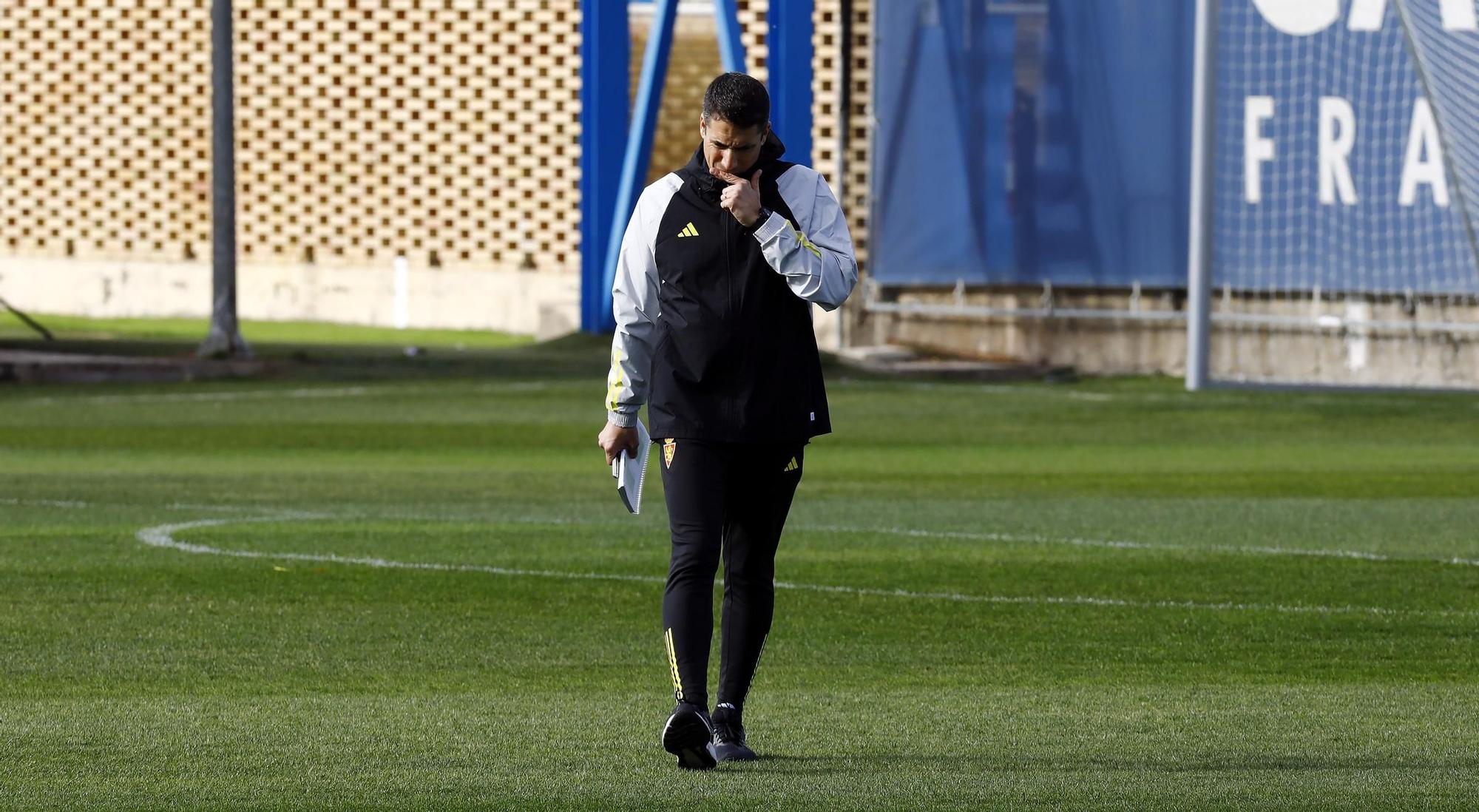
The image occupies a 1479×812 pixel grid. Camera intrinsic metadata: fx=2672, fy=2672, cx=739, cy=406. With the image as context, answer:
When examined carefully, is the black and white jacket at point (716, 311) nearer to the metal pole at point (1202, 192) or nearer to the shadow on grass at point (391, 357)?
the metal pole at point (1202, 192)

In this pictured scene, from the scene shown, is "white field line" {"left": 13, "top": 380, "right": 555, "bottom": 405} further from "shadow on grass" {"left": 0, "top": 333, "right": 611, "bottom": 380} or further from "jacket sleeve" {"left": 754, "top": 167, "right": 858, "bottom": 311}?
"jacket sleeve" {"left": 754, "top": 167, "right": 858, "bottom": 311}

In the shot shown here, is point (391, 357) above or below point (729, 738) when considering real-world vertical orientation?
below

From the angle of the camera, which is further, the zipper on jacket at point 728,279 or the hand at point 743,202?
the zipper on jacket at point 728,279

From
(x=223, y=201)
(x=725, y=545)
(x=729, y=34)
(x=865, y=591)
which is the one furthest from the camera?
(x=729, y=34)

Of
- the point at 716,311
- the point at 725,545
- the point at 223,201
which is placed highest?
the point at 223,201

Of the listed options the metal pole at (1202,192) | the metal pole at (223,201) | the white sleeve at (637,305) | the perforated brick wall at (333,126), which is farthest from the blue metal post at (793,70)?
the white sleeve at (637,305)

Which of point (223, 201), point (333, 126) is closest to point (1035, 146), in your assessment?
point (223, 201)

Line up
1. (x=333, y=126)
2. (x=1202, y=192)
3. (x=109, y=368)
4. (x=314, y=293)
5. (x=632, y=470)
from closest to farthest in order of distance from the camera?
(x=632, y=470) → (x=1202, y=192) → (x=109, y=368) → (x=333, y=126) → (x=314, y=293)

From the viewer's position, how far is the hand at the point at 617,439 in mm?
6617

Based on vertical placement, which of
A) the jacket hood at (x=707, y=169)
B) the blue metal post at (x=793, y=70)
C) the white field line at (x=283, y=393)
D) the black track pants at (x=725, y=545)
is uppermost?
the blue metal post at (x=793, y=70)

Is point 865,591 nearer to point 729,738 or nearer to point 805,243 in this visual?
point 729,738

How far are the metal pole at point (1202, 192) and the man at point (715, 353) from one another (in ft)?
46.9

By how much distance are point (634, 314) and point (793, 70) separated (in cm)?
2244

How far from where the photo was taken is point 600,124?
30.4 m
